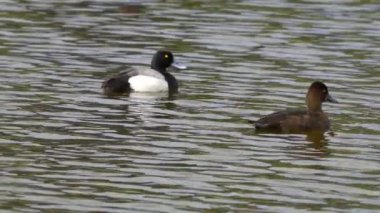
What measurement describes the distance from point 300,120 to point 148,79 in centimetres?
324

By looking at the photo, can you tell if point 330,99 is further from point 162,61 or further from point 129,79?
point 162,61

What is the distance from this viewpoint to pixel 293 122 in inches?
527

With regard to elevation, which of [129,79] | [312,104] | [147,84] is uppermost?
[312,104]

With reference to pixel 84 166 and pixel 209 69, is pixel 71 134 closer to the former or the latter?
pixel 84 166

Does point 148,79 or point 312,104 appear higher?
point 312,104

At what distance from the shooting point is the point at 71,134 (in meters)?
12.7

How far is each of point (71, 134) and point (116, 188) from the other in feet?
7.87

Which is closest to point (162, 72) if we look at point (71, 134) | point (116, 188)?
point (71, 134)

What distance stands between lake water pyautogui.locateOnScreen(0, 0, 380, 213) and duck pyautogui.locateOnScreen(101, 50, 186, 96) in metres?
0.15

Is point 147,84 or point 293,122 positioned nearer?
point 293,122

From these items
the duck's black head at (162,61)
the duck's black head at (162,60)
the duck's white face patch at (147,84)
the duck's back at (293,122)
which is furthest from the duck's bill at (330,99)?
the duck's black head at (162,60)

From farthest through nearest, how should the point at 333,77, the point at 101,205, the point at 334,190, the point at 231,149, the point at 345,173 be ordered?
the point at 333,77
the point at 231,149
the point at 345,173
the point at 334,190
the point at 101,205

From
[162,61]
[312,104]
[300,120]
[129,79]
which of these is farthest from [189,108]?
[162,61]

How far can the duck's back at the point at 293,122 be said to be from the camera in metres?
13.3
